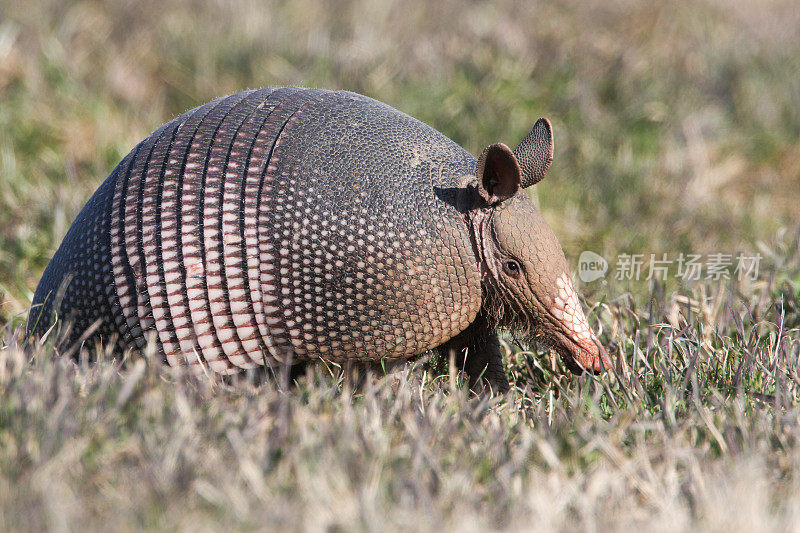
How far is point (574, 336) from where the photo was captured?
350cm

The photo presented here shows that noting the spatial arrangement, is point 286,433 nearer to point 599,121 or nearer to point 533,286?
point 533,286

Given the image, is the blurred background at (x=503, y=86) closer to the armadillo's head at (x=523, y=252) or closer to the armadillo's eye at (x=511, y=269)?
the armadillo's head at (x=523, y=252)

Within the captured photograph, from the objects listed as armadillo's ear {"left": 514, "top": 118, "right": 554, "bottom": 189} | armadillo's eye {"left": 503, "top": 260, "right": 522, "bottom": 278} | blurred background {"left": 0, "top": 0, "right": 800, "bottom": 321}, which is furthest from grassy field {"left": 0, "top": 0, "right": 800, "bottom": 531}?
armadillo's ear {"left": 514, "top": 118, "right": 554, "bottom": 189}

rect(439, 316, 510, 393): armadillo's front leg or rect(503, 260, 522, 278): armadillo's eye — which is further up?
rect(503, 260, 522, 278): armadillo's eye

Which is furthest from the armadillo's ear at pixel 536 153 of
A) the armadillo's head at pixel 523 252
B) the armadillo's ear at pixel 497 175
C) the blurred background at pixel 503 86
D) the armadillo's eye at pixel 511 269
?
the blurred background at pixel 503 86

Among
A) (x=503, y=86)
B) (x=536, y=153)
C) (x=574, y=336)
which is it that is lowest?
(x=574, y=336)

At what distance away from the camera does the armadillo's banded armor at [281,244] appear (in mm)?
3197

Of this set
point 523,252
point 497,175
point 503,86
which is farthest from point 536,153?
point 503,86

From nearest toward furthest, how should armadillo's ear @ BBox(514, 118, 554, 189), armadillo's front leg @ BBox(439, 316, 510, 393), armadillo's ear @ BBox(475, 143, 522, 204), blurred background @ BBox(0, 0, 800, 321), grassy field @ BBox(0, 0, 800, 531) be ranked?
grassy field @ BBox(0, 0, 800, 531) → armadillo's ear @ BBox(475, 143, 522, 204) → armadillo's ear @ BBox(514, 118, 554, 189) → armadillo's front leg @ BBox(439, 316, 510, 393) → blurred background @ BBox(0, 0, 800, 321)

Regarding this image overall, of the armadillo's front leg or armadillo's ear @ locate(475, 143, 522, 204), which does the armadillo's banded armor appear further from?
the armadillo's front leg

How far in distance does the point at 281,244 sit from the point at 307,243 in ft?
0.31

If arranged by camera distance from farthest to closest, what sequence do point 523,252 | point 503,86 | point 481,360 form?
point 503,86, point 481,360, point 523,252

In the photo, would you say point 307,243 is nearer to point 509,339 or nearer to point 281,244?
point 281,244

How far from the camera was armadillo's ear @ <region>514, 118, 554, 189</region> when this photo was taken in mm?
3355
